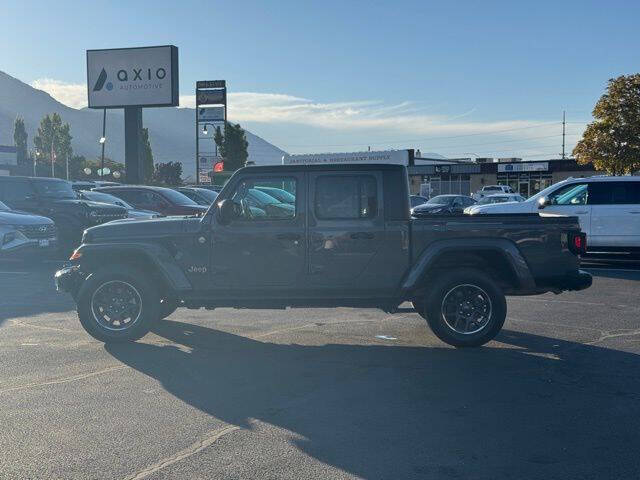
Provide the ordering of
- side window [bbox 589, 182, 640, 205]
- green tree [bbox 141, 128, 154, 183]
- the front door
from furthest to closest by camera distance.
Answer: green tree [bbox 141, 128, 154, 183] → side window [bbox 589, 182, 640, 205] → the front door

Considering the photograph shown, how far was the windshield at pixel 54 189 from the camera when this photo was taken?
17.8 metres

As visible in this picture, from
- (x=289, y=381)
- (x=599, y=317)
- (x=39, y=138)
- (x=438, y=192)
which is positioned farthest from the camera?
(x=39, y=138)

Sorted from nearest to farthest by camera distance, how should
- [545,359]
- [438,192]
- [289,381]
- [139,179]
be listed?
[289,381] → [545,359] → [139,179] → [438,192]

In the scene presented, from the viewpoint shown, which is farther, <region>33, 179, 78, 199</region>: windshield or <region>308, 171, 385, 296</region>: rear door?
<region>33, 179, 78, 199</region>: windshield

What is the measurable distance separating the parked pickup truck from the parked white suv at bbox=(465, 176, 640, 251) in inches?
304

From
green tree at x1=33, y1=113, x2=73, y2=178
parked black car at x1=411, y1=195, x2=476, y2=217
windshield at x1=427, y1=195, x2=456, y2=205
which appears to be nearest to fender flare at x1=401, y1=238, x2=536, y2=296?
parked black car at x1=411, y1=195, x2=476, y2=217

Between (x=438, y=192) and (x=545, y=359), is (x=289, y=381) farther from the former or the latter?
(x=438, y=192)

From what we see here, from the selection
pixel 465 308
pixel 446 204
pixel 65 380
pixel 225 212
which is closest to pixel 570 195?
pixel 465 308

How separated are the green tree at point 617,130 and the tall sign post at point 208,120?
23.6 metres

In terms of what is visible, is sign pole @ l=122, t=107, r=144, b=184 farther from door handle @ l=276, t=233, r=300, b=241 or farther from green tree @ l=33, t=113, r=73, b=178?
green tree @ l=33, t=113, r=73, b=178

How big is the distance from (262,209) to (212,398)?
8.43 ft

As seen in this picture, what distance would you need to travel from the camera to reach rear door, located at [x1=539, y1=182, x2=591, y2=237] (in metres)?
15.2

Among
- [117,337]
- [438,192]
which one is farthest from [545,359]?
[438,192]

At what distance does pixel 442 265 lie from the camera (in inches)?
310
